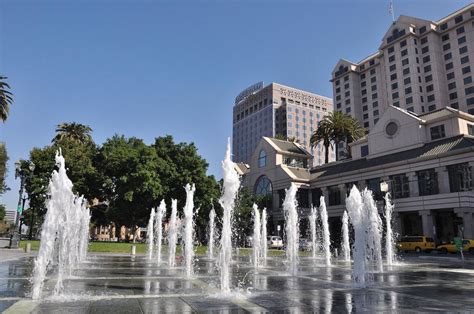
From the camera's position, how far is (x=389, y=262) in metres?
25.1

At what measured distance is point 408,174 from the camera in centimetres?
4769

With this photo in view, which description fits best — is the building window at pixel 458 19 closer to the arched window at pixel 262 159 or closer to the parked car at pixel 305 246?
the arched window at pixel 262 159

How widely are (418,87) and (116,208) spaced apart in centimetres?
7843

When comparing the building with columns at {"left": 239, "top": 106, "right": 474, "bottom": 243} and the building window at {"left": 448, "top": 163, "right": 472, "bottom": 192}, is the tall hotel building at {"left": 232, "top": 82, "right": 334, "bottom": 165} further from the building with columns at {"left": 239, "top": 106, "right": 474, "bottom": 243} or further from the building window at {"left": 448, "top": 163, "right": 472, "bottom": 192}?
the building window at {"left": 448, "top": 163, "right": 472, "bottom": 192}

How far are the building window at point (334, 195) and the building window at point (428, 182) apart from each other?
42.1ft

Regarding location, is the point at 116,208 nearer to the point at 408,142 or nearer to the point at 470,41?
the point at 408,142

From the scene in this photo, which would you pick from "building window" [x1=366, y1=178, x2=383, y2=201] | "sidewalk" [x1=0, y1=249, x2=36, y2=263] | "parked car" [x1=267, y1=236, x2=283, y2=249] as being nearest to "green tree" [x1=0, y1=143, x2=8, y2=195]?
"sidewalk" [x1=0, y1=249, x2=36, y2=263]

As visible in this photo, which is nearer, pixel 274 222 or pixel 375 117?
pixel 274 222

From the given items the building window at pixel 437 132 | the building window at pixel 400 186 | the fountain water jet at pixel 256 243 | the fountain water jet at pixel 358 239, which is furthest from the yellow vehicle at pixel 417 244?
the fountain water jet at pixel 358 239

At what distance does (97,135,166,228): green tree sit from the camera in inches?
1622

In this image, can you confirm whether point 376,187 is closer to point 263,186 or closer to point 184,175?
point 263,186

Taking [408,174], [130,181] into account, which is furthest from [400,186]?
[130,181]

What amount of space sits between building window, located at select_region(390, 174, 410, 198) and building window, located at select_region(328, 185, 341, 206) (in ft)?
30.6

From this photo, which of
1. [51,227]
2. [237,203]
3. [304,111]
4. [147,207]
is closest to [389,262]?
[51,227]
